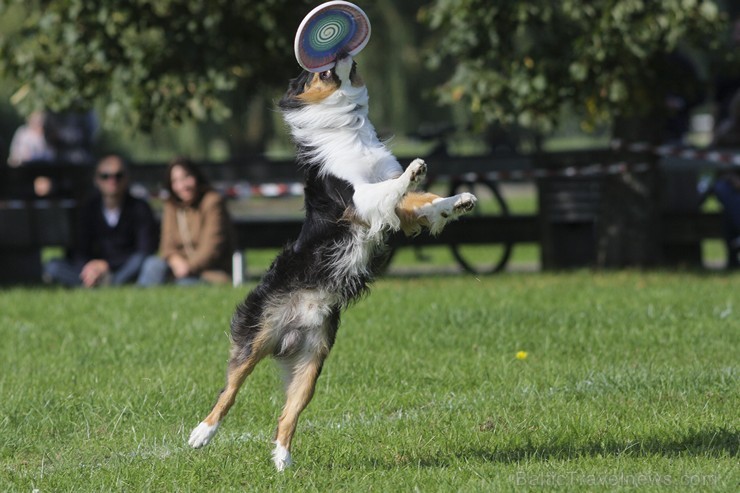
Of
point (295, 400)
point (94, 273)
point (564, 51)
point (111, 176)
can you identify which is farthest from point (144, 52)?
point (295, 400)

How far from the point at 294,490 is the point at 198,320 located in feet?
15.0

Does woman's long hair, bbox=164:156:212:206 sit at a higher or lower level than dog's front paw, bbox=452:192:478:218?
lower

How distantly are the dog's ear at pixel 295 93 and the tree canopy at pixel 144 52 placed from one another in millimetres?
6826

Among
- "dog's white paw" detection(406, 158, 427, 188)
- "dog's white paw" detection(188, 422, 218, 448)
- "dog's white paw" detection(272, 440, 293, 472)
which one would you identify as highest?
"dog's white paw" detection(406, 158, 427, 188)

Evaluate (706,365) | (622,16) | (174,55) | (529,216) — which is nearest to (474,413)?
(706,365)

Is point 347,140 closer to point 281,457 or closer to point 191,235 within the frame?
point 281,457

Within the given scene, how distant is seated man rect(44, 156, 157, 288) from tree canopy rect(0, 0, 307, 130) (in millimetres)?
708

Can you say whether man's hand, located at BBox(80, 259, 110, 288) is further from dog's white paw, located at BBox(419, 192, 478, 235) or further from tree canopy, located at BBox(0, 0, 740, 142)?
dog's white paw, located at BBox(419, 192, 478, 235)

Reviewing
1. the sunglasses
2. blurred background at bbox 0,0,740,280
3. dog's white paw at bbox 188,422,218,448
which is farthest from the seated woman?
dog's white paw at bbox 188,422,218,448

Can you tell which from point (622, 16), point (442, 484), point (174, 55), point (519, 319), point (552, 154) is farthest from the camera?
point (552, 154)

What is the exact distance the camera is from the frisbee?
5648mm

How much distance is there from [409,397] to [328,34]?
2.53 m

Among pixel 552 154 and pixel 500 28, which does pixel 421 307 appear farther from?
pixel 552 154

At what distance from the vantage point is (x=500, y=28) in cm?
1240
